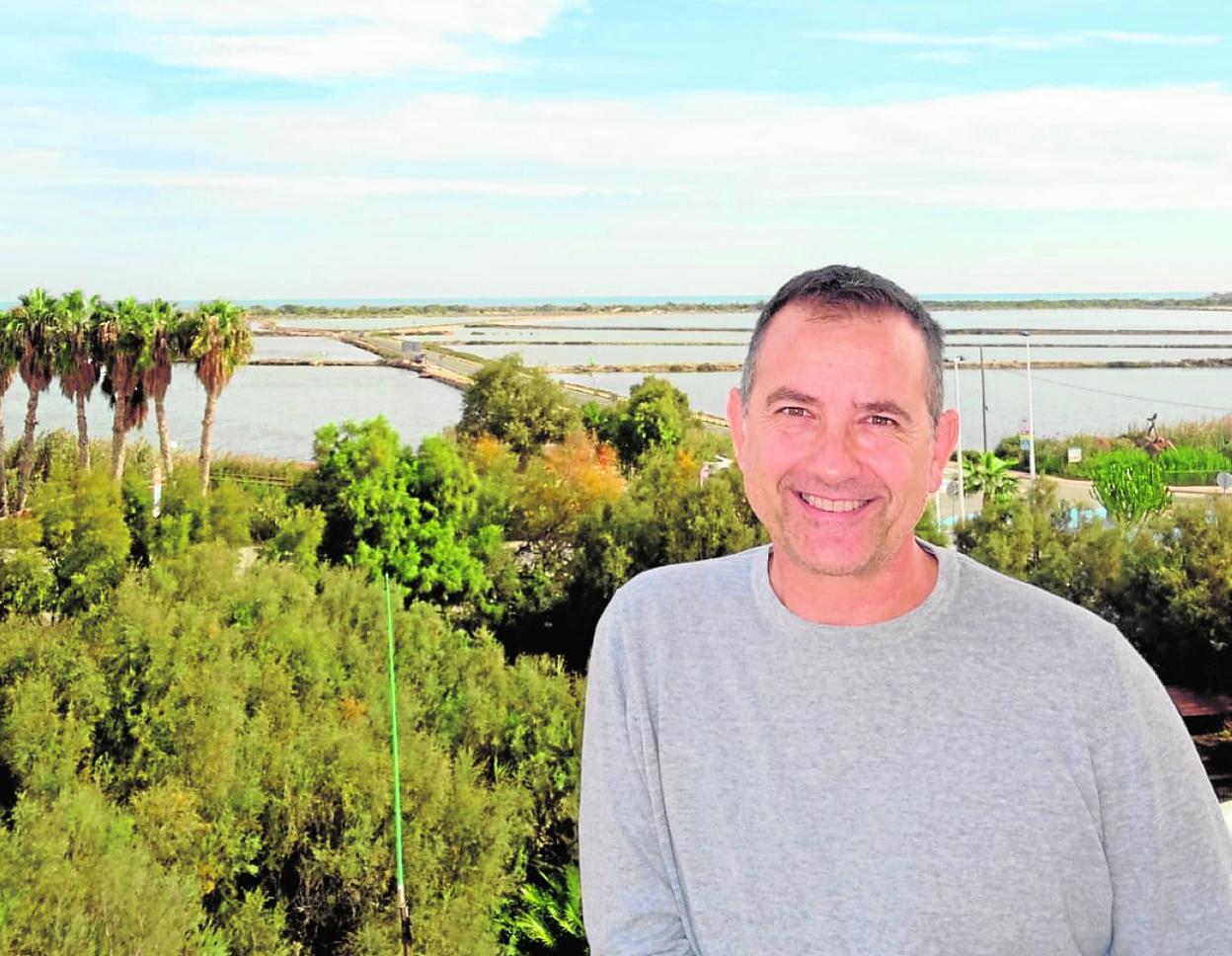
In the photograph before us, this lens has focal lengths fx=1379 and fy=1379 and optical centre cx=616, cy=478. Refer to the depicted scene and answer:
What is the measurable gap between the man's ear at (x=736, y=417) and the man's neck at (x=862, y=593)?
0.59 feet

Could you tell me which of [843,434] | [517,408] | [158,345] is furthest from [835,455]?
[517,408]

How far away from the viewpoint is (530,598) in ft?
87.8

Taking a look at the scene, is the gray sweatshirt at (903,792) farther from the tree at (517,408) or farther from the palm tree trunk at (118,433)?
the tree at (517,408)

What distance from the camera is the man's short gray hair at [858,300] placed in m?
1.53

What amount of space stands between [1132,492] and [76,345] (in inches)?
980

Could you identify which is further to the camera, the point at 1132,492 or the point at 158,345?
the point at 1132,492

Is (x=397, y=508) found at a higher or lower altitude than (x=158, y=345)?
lower

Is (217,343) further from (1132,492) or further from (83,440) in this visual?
(1132,492)

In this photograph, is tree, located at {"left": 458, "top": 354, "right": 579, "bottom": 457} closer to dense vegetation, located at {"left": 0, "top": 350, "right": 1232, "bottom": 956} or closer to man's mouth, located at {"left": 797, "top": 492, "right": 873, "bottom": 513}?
dense vegetation, located at {"left": 0, "top": 350, "right": 1232, "bottom": 956}

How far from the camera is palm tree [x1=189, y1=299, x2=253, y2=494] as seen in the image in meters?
30.0

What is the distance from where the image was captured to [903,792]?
1463 millimetres

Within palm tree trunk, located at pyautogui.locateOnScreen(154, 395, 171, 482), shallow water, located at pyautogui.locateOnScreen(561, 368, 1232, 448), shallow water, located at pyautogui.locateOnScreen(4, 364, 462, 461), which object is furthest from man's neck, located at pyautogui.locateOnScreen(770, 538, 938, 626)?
shallow water, located at pyautogui.locateOnScreen(561, 368, 1232, 448)

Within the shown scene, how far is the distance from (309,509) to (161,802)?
12.2 m

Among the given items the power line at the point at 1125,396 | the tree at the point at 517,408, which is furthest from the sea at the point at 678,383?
the tree at the point at 517,408
